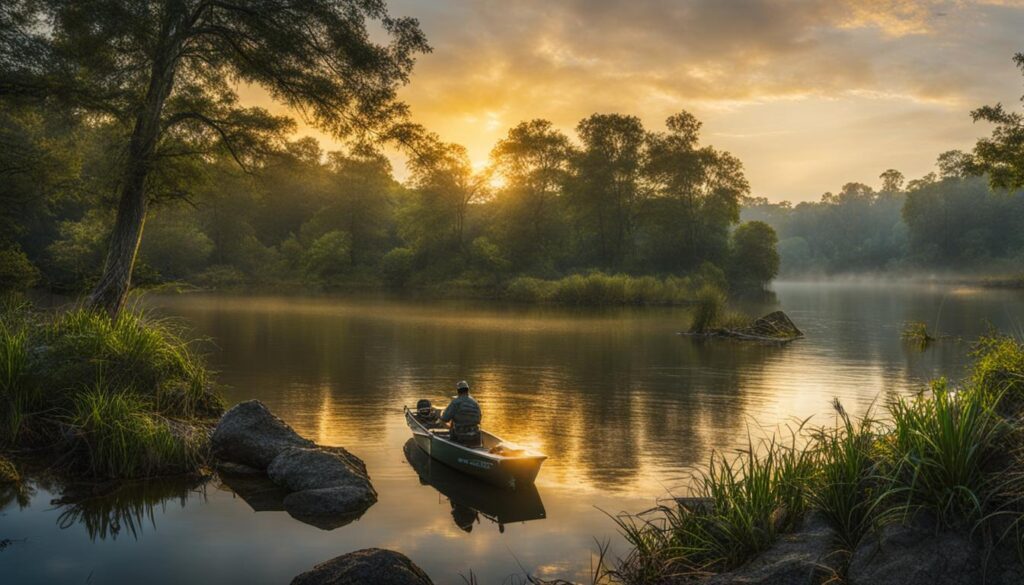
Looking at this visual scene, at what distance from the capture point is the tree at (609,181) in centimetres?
9050

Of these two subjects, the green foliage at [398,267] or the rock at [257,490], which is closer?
the rock at [257,490]

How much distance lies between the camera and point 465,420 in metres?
14.7

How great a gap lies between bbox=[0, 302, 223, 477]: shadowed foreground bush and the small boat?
4.64m

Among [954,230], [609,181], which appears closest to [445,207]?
[609,181]

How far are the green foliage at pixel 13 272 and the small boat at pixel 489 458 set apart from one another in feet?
44.3

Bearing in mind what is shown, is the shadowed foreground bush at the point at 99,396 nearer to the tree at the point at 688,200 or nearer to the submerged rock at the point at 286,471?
the submerged rock at the point at 286,471

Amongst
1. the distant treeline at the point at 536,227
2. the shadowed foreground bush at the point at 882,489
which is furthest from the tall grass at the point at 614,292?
the shadowed foreground bush at the point at 882,489

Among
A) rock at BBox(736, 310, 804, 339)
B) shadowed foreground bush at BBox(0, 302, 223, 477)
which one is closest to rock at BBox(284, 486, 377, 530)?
shadowed foreground bush at BBox(0, 302, 223, 477)

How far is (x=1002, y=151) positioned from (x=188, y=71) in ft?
126

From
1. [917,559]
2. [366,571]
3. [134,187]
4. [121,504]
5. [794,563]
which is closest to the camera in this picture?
[917,559]

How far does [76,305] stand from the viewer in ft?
58.5

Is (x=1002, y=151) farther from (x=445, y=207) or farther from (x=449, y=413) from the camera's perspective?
(x=445, y=207)

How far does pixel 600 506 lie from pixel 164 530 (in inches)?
283

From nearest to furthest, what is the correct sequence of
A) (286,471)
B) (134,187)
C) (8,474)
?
(8,474), (286,471), (134,187)
